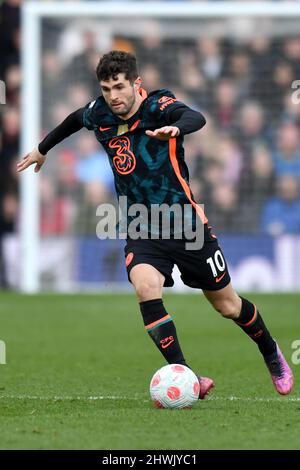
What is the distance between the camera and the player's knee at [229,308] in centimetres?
719

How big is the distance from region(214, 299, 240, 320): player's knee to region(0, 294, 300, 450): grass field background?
21.7 inches

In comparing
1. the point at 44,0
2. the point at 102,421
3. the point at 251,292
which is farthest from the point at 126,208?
the point at 44,0

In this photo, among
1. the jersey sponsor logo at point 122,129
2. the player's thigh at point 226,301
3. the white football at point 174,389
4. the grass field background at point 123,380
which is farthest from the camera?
the player's thigh at point 226,301

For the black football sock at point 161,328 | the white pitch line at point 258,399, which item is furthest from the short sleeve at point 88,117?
the white pitch line at point 258,399

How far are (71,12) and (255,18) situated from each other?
9.40ft

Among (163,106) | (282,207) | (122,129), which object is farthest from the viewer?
(282,207)

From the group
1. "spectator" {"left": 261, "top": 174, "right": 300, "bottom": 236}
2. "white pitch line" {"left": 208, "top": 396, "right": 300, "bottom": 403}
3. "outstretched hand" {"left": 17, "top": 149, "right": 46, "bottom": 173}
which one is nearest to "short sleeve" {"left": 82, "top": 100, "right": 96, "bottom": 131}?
"outstretched hand" {"left": 17, "top": 149, "right": 46, "bottom": 173}

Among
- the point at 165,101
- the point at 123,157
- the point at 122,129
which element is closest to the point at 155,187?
the point at 123,157

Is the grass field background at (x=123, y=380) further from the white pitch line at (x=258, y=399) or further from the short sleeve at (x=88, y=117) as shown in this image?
the short sleeve at (x=88, y=117)

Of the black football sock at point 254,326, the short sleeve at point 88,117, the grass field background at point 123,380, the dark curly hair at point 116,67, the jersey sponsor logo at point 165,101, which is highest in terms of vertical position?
the dark curly hair at point 116,67

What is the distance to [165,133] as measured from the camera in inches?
248

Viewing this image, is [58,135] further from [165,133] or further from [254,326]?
[254,326]

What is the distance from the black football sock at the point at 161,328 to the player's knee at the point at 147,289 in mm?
36

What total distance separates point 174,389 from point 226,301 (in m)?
0.97
